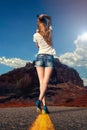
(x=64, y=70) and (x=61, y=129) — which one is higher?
(x=64, y=70)

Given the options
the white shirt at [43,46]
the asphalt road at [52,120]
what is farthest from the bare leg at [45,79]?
the asphalt road at [52,120]

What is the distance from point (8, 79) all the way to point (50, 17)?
7426cm

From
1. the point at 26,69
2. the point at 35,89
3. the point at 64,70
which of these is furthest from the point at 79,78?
the point at 35,89

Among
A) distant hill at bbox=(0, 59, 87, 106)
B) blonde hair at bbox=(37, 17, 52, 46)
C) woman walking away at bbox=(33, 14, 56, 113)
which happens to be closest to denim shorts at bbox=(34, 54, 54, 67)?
woman walking away at bbox=(33, 14, 56, 113)

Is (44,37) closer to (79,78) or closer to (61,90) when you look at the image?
(61,90)

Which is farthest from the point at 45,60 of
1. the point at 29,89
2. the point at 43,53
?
the point at 29,89

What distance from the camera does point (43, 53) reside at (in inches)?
308

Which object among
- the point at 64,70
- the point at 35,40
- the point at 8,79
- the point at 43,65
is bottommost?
the point at 43,65

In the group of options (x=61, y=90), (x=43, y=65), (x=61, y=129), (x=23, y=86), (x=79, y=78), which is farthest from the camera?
(x=79, y=78)

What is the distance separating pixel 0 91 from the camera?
230 ft

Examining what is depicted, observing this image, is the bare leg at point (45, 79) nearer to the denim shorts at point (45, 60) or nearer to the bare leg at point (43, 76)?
the bare leg at point (43, 76)

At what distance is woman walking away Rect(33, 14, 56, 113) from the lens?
773 cm

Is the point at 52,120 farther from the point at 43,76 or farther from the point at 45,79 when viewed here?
the point at 43,76

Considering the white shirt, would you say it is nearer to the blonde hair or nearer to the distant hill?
the blonde hair
